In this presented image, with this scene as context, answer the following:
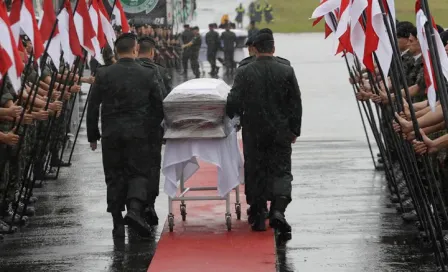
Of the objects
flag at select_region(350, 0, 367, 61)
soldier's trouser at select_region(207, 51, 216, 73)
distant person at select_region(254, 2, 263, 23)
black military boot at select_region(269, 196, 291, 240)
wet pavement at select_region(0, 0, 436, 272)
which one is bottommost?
distant person at select_region(254, 2, 263, 23)

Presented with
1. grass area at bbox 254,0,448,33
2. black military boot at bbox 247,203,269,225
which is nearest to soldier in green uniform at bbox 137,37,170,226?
black military boot at bbox 247,203,269,225

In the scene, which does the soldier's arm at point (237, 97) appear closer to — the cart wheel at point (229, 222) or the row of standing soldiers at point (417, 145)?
the cart wheel at point (229, 222)

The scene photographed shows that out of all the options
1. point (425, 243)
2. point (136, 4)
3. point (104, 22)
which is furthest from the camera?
point (136, 4)

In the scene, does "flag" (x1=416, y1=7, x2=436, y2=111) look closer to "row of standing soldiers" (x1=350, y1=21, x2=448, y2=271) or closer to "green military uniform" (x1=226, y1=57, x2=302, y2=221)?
"row of standing soldiers" (x1=350, y1=21, x2=448, y2=271)

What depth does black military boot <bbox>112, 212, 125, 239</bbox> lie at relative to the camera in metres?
13.2

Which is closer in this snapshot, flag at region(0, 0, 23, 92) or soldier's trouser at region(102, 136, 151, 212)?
flag at region(0, 0, 23, 92)

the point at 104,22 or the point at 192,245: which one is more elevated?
the point at 104,22

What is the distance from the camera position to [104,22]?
1716cm

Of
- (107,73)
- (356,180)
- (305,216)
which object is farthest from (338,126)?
(107,73)

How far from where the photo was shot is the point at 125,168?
13234 mm

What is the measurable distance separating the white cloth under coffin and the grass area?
6088 centimetres

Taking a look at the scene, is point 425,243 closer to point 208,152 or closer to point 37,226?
point 208,152

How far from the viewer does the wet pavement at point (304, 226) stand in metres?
11.9

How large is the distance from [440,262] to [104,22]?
7.17 meters
